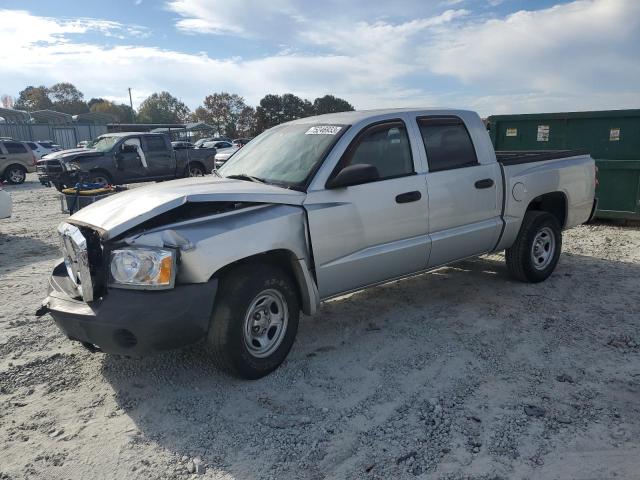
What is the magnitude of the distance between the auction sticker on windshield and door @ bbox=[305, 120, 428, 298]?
8.1 inches

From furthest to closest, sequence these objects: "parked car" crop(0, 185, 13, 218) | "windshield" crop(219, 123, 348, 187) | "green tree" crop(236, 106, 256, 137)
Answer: "green tree" crop(236, 106, 256, 137) → "parked car" crop(0, 185, 13, 218) → "windshield" crop(219, 123, 348, 187)

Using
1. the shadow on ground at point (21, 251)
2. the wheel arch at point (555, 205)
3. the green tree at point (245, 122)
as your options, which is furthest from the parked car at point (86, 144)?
the green tree at point (245, 122)

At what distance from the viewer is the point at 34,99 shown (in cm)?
9450

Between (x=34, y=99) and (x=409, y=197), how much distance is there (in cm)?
10841

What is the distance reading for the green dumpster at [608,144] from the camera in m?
8.06

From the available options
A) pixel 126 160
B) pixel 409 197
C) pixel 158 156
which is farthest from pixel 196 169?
pixel 409 197

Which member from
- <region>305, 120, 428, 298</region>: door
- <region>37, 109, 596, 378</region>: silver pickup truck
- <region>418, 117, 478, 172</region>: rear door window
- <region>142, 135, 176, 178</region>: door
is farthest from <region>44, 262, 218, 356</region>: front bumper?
<region>142, 135, 176, 178</region>: door

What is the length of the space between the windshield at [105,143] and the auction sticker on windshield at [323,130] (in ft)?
41.3

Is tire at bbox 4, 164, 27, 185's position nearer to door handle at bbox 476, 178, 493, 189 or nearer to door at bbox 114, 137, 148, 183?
door at bbox 114, 137, 148, 183

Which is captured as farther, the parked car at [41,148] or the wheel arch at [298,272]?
the parked car at [41,148]

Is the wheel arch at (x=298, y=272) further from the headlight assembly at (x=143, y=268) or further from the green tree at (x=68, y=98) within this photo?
the green tree at (x=68, y=98)

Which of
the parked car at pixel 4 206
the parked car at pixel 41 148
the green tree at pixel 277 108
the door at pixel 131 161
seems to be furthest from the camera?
the green tree at pixel 277 108

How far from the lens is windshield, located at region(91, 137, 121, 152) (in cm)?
1526

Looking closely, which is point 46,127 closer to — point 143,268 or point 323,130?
point 323,130
